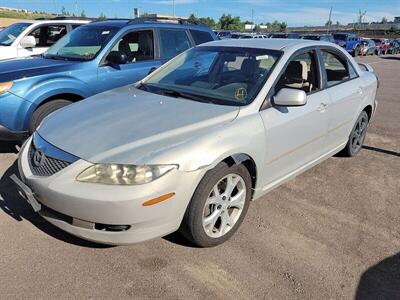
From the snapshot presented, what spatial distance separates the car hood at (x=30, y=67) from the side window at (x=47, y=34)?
3372mm

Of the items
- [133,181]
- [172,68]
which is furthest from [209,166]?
[172,68]

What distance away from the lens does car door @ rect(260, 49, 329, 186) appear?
11.9 feet

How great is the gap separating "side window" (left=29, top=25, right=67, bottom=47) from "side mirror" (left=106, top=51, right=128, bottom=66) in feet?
12.6

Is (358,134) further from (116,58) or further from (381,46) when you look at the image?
(381,46)

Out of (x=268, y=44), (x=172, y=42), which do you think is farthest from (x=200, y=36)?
(x=268, y=44)

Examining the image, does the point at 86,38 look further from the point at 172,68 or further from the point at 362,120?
the point at 362,120

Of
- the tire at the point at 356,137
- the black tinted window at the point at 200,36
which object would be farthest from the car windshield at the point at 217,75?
the black tinted window at the point at 200,36

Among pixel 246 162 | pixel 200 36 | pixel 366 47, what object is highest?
pixel 200 36

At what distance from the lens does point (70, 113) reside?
12.2 ft

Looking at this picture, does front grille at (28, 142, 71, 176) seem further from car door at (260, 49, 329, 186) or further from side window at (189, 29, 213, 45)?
side window at (189, 29, 213, 45)

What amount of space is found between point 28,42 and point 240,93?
6418 millimetres

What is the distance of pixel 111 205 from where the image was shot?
8.76ft

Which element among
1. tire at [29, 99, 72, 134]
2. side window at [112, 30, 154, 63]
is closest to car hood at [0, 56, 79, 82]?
tire at [29, 99, 72, 134]

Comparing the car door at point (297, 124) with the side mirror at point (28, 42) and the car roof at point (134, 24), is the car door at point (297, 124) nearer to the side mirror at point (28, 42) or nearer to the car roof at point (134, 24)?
the car roof at point (134, 24)
